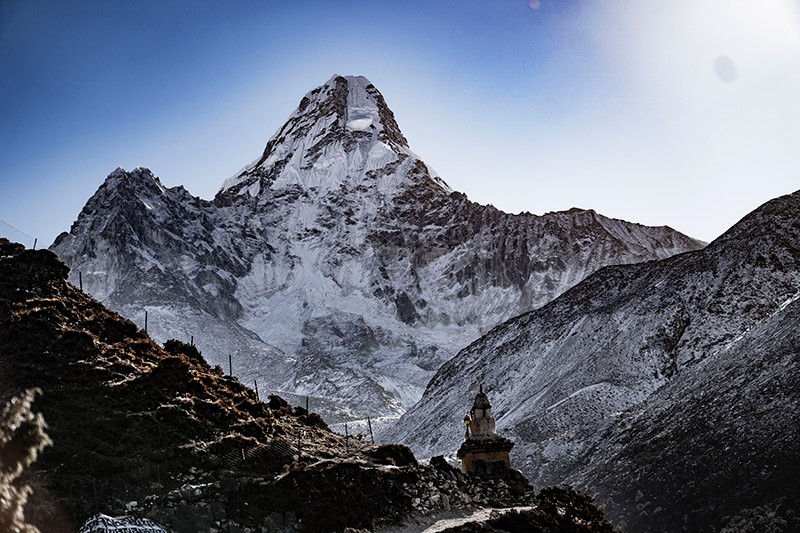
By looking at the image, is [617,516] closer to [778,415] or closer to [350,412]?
[778,415]

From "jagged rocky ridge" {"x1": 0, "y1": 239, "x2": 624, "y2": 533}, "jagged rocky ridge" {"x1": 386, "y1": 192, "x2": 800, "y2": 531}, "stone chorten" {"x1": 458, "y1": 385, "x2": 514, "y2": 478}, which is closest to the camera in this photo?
"jagged rocky ridge" {"x1": 0, "y1": 239, "x2": 624, "y2": 533}

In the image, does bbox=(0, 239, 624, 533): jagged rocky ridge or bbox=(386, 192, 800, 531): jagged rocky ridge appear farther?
bbox=(386, 192, 800, 531): jagged rocky ridge

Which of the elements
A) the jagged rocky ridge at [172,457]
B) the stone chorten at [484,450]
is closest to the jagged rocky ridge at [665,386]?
the stone chorten at [484,450]

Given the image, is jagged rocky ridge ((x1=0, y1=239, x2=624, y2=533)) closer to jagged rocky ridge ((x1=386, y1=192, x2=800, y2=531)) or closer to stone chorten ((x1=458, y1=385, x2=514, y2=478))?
stone chorten ((x1=458, y1=385, x2=514, y2=478))

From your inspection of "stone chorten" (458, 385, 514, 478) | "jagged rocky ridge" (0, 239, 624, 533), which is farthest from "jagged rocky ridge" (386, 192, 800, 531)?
"jagged rocky ridge" (0, 239, 624, 533)

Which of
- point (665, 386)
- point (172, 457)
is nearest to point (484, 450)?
point (172, 457)

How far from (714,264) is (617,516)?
203 ft

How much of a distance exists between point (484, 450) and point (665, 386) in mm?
50472

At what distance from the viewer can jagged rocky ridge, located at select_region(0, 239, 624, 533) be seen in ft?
86.9

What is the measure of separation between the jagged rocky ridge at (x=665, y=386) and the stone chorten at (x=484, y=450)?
17903 mm

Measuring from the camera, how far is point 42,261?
38406mm

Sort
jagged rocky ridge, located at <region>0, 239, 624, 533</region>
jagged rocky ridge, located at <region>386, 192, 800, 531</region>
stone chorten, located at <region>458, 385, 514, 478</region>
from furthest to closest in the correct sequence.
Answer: jagged rocky ridge, located at <region>386, 192, 800, 531</region>, stone chorten, located at <region>458, 385, 514, 478</region>, jagged rocky ridge, located at <region>0, 239, 624, 533</region>

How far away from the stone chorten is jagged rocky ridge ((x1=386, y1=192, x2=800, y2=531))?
58.7ft

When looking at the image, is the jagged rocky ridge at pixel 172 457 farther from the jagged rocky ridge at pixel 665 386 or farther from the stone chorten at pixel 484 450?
the jagged rocky ridge at pixel 665 386
